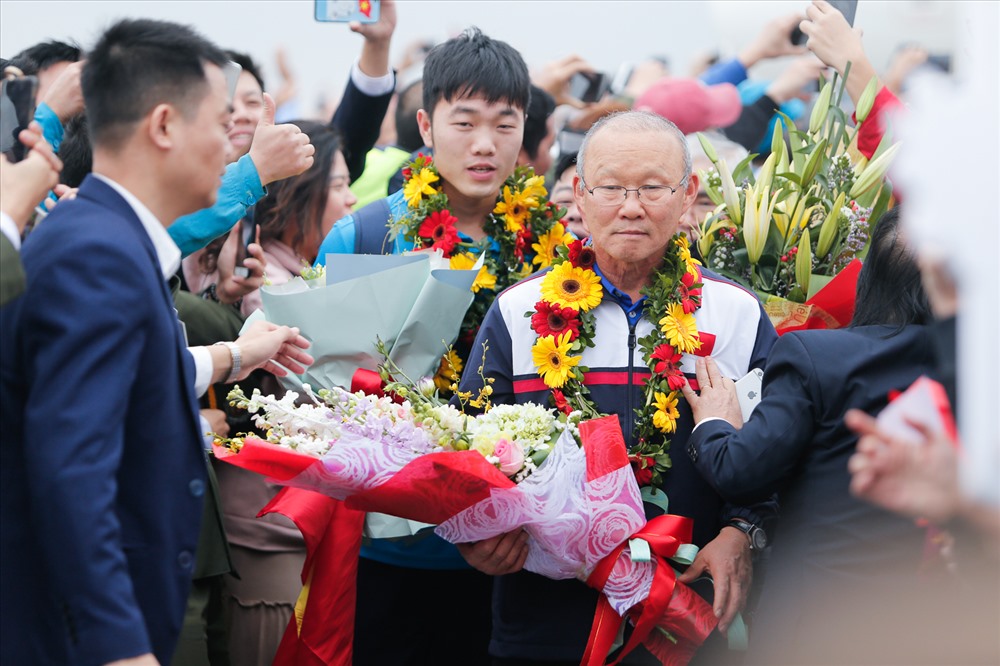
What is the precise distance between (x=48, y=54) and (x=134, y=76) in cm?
218

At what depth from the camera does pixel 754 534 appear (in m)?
3.31

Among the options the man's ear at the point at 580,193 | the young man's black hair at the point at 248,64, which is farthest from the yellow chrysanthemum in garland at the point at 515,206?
the young man's black hair at the point at 248,64

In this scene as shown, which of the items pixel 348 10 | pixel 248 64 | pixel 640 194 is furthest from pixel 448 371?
pixel 248 64

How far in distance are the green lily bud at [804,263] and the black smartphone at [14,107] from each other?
2.37 metres

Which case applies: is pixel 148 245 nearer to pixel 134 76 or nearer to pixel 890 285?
pixel 134 76

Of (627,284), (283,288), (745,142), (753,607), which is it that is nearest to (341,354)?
(283,288)

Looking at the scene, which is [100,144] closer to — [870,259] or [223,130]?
[223,130]

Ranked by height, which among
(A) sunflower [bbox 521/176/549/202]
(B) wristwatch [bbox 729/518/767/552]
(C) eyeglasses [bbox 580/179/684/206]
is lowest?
(B) wristwatch [bbox 729/518/767/552]

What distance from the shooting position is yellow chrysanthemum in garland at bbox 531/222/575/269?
4109 millimetres

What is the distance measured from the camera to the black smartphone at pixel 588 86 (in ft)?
22.7

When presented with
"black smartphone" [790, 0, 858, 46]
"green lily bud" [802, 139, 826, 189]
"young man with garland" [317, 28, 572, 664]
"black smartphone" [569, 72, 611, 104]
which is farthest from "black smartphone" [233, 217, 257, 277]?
"black smartphone" [569, 72, 611, 104]

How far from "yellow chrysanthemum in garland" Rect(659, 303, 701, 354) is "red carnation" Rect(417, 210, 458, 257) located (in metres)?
0.96

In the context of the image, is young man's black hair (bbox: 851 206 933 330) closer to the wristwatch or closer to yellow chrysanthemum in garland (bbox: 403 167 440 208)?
the wristwatch

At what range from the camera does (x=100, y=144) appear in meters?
2.52
